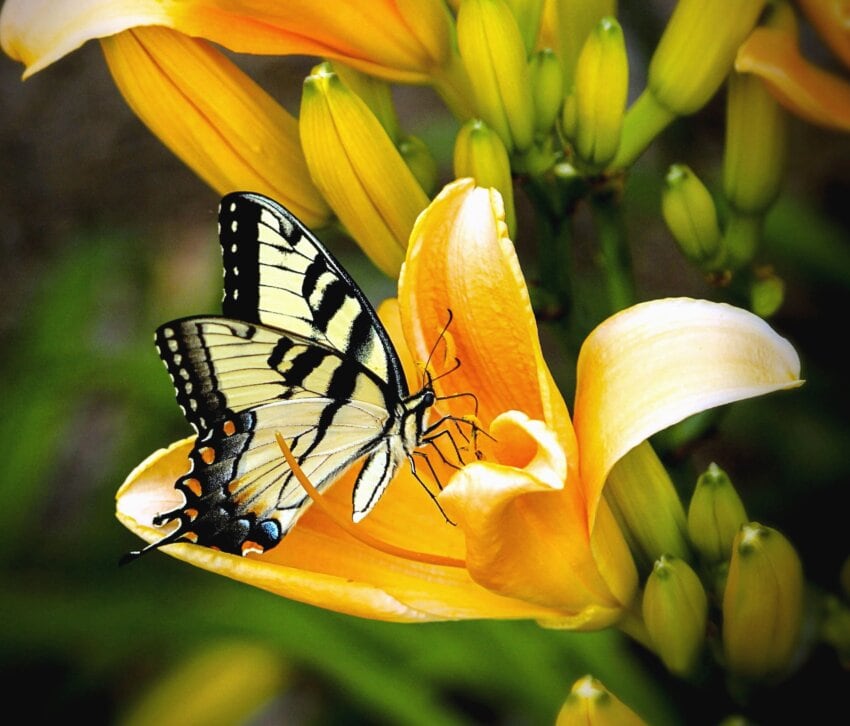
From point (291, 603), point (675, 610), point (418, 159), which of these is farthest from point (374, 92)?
point (291, 603)

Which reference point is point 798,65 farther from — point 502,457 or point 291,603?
point 291,603

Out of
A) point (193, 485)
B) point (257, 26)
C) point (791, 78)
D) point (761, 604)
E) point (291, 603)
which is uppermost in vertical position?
point (257, 26)

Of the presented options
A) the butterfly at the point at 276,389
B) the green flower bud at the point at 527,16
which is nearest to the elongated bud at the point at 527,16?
the green flower bud at the point at 527,16

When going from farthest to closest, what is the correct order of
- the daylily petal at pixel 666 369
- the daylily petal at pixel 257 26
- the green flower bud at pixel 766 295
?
1. the green flower bud at pixel 766 295
2. the daylily petal at pixel 257 26
3. the daylily petal at pixel 666 369

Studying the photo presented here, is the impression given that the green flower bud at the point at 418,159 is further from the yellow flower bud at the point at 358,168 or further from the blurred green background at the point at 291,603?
the blurred green background at the point at 291,603

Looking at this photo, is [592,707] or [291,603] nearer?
[592,707]

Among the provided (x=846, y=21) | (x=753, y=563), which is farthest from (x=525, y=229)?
(x=753, y=563)

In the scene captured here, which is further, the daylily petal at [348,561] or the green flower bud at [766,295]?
the green flower bud at [766,295]
